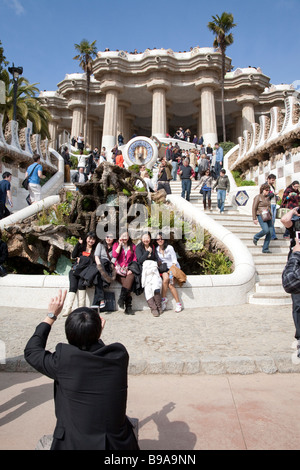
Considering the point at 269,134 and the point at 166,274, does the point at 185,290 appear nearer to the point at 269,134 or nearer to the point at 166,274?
the point at 166,274

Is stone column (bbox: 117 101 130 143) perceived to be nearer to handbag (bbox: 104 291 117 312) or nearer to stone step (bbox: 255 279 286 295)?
stone step (bbox: 255 279 286 295)

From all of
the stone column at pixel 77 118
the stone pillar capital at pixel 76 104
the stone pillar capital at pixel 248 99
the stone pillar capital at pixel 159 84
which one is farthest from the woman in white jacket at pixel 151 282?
the stone pillar capital at pixel 76 104

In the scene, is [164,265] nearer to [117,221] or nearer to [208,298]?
[208,298]

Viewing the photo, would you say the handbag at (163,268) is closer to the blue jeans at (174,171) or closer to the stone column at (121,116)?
the blue jeans at (174,171)

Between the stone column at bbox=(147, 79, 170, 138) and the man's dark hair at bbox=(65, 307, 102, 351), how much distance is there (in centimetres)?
3173

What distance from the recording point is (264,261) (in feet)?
26.0

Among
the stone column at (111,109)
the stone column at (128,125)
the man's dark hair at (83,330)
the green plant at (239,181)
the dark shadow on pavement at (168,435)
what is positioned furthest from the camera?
the stone column at (128,125)

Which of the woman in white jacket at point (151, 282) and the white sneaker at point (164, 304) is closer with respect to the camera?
the woman in white jacket at point (151, 282)

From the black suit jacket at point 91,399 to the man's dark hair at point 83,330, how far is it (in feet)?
0.12

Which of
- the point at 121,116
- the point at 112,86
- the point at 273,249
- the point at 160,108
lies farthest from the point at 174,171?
the point at 121,116

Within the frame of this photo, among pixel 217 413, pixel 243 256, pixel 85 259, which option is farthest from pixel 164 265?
pixel 217 413

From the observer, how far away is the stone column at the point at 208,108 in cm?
3183

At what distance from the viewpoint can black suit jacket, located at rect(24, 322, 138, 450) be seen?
1591 millimetres

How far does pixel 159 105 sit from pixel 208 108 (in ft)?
16.8
